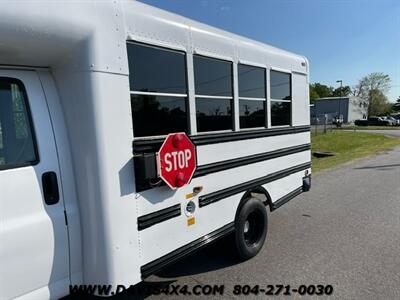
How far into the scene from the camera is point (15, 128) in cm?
238

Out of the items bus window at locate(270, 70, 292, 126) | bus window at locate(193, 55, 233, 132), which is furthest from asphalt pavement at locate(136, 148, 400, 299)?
bus window at locate(270, 70, 292, 126)

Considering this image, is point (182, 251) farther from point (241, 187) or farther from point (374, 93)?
point (374, 93)

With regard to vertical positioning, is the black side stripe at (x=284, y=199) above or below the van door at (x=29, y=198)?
below

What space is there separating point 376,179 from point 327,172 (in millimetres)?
1598

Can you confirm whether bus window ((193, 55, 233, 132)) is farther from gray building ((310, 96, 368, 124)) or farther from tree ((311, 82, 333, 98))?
tree ((311, 82, 333, 98))

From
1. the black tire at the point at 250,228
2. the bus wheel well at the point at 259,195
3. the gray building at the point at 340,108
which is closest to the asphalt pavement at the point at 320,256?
the black tire at the point at 250,228

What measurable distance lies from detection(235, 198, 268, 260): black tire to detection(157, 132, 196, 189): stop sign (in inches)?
48.0

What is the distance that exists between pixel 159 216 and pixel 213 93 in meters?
1.49

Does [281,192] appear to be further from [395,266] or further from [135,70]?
[135,70]

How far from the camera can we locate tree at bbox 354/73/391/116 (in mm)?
80062

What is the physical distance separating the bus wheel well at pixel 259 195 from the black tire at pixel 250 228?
0.06m

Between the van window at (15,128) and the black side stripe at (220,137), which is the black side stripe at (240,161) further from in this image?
the van window at (15,128)

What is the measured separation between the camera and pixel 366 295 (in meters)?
3.45

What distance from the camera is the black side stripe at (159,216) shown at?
289 cm
